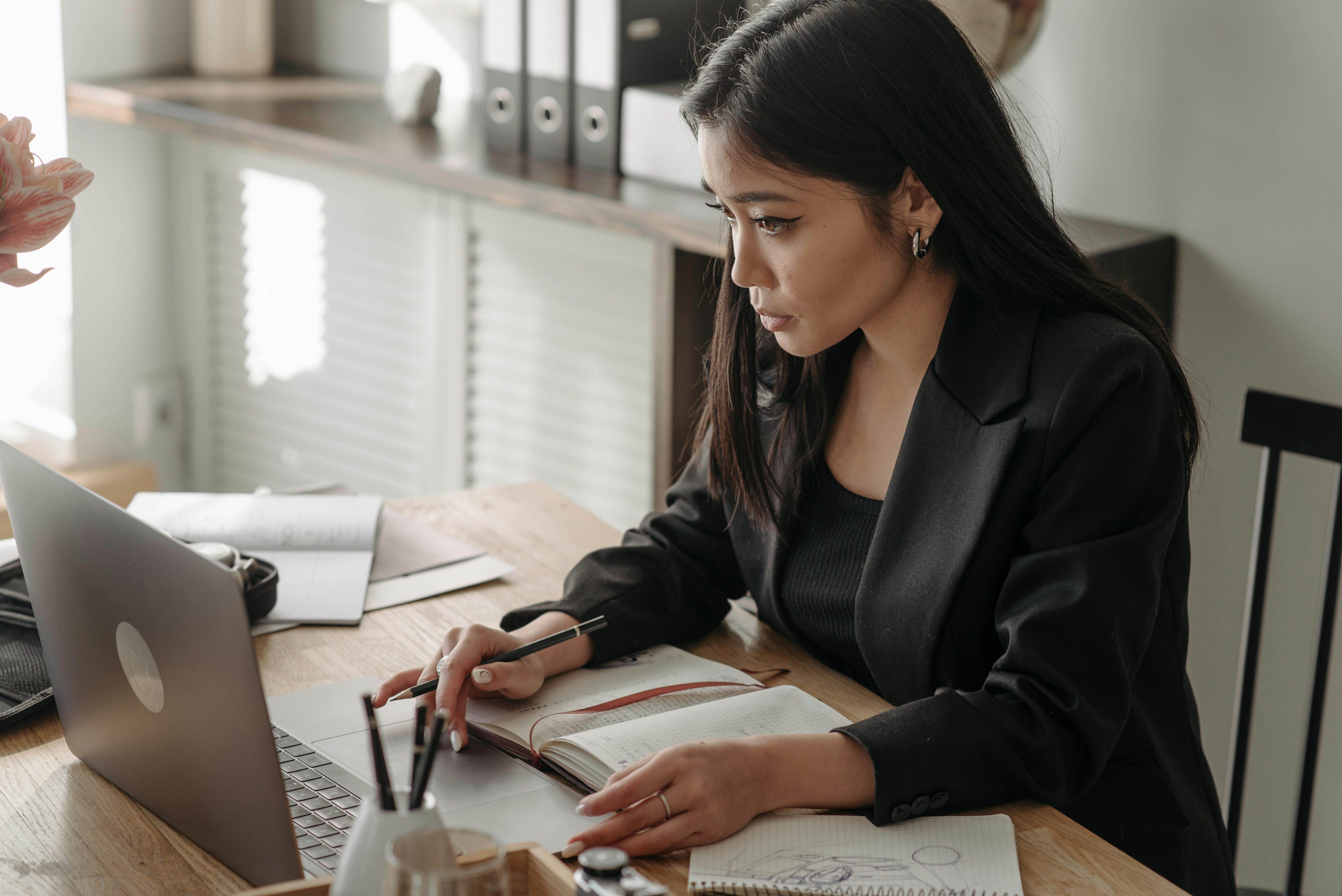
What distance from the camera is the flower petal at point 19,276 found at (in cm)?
95

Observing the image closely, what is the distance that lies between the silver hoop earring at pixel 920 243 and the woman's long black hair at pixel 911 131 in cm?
1

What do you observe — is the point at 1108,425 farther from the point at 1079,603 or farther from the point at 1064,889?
the point at 1064,889

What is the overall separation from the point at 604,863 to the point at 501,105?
5.85 ft

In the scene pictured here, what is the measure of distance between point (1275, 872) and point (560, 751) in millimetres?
1433

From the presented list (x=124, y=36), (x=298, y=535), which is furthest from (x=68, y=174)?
(x=124, y=36)

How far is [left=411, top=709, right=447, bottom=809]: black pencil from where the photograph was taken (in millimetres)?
643

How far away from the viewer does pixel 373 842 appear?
63 centimetres

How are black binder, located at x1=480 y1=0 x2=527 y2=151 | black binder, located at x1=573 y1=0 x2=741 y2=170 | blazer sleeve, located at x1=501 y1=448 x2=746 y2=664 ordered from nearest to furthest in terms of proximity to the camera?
blazer sleeve, located at x1=501 y1=448 x2=746 y2=664
black binder, located at x1=573 y1=0 x2=741 y2=170
black binder, located at x1=480 y1=0 x2=527 y2=151

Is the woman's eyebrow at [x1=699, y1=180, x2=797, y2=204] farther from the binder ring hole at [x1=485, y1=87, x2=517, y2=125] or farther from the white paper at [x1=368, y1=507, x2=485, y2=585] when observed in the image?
the binder ring hole at [x1=485, y1=87, x2=517, y2=125]

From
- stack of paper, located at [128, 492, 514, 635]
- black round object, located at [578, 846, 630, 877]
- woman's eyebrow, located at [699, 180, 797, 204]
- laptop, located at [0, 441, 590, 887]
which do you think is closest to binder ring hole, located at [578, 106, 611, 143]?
Result: stack of paper, located at [128, 492, 514, 635]

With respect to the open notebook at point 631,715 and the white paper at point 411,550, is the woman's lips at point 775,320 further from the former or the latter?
the white paper at point 411,550

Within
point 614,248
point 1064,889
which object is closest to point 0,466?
point 1064,889

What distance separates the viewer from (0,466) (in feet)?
3.12

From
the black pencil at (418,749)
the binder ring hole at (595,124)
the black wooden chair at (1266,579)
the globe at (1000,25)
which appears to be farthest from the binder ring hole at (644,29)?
the black pencil at (418,749)
